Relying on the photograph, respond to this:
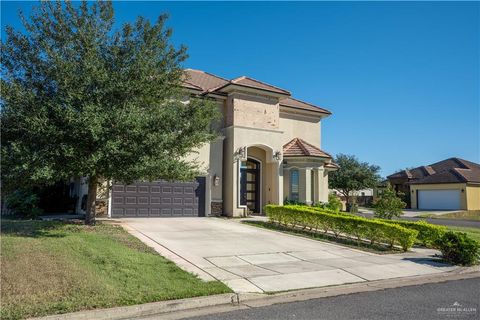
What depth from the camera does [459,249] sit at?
1088cm

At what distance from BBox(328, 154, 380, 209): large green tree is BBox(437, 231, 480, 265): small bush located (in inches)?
1166

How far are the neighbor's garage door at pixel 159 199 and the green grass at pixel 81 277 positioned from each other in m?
8.00

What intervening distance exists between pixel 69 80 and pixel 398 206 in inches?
562

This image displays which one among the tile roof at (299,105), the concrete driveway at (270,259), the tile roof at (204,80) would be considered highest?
the tile roof at (204,80)

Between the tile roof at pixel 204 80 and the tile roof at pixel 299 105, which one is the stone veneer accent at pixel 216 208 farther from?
the tile roof at pixel 299 105

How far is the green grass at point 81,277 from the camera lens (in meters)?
6.09

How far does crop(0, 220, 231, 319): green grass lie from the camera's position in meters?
6.09

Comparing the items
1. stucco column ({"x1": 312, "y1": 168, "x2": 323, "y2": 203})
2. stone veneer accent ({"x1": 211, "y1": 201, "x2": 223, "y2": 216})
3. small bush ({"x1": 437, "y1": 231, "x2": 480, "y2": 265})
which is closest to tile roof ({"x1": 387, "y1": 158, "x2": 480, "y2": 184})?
stucco column ({"x1": 312, "y1": 168, "x2": 323, "y2": 203})

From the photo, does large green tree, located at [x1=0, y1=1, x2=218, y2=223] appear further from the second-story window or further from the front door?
the second-story window

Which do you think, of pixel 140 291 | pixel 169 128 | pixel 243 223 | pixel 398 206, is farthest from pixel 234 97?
pixel 140 291

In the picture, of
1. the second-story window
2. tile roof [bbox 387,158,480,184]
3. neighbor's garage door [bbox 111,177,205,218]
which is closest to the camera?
neighbor's garage door [bbox 111,177,205,218]

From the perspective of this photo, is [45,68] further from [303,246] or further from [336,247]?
[336,247]

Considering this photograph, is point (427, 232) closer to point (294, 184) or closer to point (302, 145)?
point (294, 184)

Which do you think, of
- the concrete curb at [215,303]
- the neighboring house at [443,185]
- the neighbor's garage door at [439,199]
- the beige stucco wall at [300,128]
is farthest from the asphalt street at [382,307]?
the neighbor's garage door at [439,199]
